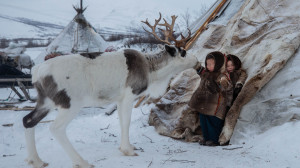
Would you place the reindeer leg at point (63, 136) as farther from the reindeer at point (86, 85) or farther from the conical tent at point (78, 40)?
the conical tent at point (78, 40)

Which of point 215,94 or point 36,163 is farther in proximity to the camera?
point 215,94

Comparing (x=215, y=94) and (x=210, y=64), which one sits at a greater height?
(x=210, y=64)

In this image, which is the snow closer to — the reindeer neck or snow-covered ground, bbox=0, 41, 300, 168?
snow-covered ground, bbox=0, 41, 300, 168

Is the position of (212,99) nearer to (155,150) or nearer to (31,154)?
(155,150)

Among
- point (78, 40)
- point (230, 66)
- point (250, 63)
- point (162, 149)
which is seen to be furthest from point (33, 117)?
point (78, 40)

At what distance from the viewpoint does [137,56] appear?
3762mm

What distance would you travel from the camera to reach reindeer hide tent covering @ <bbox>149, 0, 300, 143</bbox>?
3629mm

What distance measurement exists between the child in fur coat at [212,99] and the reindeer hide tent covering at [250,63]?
0.47 ft

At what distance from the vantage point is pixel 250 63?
4.16 metres

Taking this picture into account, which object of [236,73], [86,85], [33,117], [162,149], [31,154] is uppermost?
[236,73]

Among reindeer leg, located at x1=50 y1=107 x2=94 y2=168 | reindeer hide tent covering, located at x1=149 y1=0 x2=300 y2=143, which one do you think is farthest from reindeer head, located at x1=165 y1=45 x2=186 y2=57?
reindeer leg, located at x1=50 y1=107 x2=94 y2=168

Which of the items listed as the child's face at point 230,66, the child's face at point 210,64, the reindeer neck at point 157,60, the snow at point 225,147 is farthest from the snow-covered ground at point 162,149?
the reindeer neck at point 157,60

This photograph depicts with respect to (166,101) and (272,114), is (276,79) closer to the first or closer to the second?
(272,114)

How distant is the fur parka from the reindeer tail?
2.28m
